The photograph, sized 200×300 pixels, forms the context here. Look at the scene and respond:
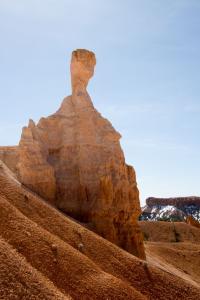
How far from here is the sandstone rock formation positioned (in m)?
29.9

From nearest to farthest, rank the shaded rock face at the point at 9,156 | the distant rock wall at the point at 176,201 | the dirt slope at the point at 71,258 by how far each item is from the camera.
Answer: the dirt slope at the point at 71,258, the shaded rock face at the point at 9,156, the distant rock wall at the point at 176,201

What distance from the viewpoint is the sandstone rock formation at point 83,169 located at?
29.9 m

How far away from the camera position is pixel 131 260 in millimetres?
25016

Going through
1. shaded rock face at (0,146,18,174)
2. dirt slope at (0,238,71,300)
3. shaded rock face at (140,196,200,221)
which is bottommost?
dirt slope at (0,238,71,300)

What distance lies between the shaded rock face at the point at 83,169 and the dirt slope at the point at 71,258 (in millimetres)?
3200

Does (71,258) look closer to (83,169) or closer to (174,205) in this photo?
(83,169)

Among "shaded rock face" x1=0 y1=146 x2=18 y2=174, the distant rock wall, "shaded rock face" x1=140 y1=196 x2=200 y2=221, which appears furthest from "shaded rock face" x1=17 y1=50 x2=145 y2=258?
the distant rock wall

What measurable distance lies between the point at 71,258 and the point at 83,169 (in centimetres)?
1091

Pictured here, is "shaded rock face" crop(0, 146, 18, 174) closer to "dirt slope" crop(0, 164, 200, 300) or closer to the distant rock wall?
"dirt slope" crop(0, 164, 200, 300)

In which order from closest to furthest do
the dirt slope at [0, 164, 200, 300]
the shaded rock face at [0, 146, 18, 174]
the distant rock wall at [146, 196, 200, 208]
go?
the dirt slope at [0, 164, 200, 300] → the shaded rock face at [0, 146, 18, 174] → the distant rock wall at [146, 196, 200, 208]

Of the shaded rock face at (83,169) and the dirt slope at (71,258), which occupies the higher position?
the shaded rock face at (83,169)

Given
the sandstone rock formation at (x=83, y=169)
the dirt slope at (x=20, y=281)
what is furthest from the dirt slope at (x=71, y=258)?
the sandstone rock formation at (x=83, y=169)

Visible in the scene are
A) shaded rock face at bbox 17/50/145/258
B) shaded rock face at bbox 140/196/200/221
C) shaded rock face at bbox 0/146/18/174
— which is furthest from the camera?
shaded rock face at bbox 140/196/200/221

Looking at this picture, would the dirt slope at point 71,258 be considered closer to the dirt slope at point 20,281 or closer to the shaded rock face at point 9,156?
the dirt slope at point 20,281
